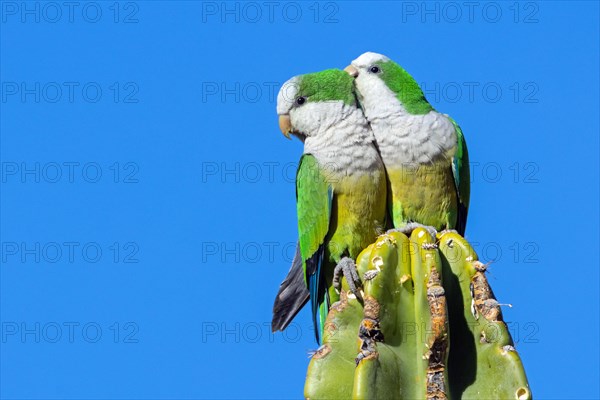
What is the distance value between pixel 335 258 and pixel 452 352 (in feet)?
5.69

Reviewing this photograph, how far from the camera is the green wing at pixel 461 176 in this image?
6.53m

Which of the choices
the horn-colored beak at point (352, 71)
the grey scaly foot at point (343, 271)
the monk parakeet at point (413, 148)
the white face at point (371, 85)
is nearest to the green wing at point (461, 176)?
the monk parakeet at point (413, 148)

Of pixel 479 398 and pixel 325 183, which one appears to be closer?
pixel 479 398

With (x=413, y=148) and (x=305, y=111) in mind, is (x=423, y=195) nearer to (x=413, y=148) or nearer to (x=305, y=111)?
(x=413, y=148)

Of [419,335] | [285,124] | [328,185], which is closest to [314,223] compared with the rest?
[328,185]

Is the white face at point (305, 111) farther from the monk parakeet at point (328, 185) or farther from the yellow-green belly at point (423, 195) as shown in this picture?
the yellow-green belly at point (423, 195)

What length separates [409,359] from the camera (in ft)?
15.9

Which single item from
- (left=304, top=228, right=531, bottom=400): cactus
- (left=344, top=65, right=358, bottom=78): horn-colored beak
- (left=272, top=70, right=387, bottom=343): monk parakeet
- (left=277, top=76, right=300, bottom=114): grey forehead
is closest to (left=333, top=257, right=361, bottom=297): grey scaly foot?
(left=272, top=70, right=387, bottom=343): monk parakeet

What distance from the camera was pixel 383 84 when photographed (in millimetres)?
6613

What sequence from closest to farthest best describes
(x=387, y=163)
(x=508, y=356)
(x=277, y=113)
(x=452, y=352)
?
(x=508, y=356) < (x=452, y=352) < (x=387, y=163) < (x=277, y=113)

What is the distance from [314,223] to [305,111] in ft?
2.88

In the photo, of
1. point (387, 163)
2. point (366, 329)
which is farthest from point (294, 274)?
point (366, 329)

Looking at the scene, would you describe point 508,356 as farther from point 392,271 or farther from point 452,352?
point 392,271

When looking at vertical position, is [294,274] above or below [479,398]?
above
